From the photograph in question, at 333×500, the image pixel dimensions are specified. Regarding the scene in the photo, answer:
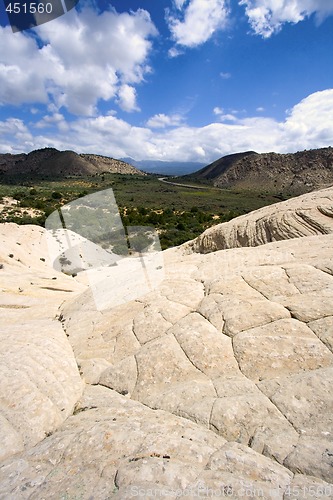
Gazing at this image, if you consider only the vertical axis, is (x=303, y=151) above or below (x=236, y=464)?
above

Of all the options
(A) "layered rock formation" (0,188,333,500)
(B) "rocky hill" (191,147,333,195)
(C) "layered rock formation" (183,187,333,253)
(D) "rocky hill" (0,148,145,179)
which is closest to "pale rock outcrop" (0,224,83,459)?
(A) "layered rock formation" (0,188,333,500)

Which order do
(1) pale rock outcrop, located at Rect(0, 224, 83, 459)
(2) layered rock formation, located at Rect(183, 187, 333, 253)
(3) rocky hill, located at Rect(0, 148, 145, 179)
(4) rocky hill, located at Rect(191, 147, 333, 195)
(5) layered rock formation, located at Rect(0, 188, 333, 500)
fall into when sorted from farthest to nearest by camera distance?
(3) rocky hill, located at Rect(0, 148, 145, 179) < (4) rocky hill, located at Rect(191, 147, 333, 195) < (2) layered rock formation, located at Rect(183, 187, 333, 253) < (1) pale rock outcrop, located at Rect(0, 224, 83, 459) < (5) layered rock formation, located at Rect(0, 188, 333, 500)

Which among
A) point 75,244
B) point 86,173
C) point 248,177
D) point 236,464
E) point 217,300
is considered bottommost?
point 236,464

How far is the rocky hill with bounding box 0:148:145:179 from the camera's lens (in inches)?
5231

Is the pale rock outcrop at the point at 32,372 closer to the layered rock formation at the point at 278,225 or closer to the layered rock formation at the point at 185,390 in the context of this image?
the layered rock formation at the point at 185,390

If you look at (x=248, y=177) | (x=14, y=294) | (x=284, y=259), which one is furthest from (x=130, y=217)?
(x=248, y=177)

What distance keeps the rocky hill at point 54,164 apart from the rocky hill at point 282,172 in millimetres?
59327

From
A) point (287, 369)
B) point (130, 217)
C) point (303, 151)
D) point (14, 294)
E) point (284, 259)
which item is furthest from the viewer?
point (303, 151)

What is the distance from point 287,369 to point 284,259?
4.24m

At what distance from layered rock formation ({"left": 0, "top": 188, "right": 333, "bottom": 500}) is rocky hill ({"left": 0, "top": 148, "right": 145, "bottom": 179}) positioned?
131 metres

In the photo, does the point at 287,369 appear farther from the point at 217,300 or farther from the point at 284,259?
the point at 284,259

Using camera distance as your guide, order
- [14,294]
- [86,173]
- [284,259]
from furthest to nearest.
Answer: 1. [86,173]
2. [14,294]
3. [284,259]

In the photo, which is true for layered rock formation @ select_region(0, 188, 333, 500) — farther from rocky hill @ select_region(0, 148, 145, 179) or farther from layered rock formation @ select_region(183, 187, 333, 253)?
rocky hill @ select_region(0, 148, 145, 179)

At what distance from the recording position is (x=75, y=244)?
27516 mm
